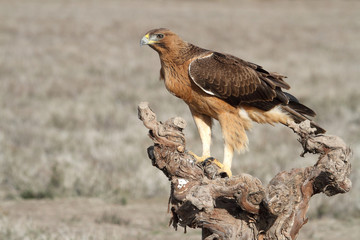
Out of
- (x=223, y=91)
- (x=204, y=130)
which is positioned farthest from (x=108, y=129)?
(x=223, y=91)

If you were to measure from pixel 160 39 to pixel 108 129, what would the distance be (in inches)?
336

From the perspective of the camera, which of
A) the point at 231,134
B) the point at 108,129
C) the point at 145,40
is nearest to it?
the point at 145,40

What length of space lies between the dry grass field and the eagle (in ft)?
1.30

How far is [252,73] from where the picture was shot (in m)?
4.95

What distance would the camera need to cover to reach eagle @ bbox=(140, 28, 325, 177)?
4500 millimetres

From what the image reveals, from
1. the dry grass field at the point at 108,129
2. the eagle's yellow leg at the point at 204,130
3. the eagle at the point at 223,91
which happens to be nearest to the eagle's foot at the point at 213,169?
the eagle at the point at 223,91

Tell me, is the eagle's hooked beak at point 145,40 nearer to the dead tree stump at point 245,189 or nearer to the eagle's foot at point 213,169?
the dead tree stump at point 245,189

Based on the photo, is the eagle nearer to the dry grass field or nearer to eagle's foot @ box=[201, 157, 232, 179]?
eagle's foot @ box=[201, 157, 232, 179]

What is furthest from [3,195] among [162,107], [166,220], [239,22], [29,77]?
[239,22]

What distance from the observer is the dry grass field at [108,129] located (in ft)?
24.9

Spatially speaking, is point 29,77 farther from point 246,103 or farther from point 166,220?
point 246,103

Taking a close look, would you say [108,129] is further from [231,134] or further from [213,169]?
[213,169]

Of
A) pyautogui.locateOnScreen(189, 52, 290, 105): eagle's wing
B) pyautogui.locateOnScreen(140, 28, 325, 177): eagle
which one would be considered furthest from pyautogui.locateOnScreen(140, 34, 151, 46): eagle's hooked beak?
pyautogui.locateOnScreen(189, 52, 290, 105): eagle's wing

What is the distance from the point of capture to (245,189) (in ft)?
12.3
